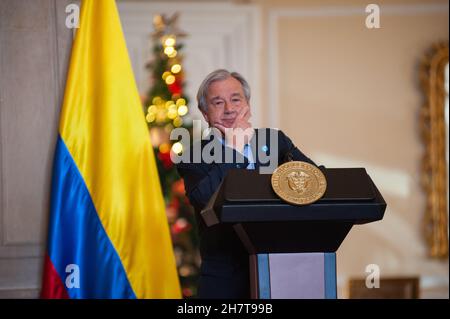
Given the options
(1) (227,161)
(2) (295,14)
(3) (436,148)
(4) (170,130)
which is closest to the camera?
(1) (227,161)

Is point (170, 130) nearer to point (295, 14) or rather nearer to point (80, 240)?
point (295, 14)

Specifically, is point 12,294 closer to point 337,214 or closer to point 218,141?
point 218,141

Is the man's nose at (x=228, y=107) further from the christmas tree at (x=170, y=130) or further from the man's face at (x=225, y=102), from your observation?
the christmas tree at (x=170, y=130)

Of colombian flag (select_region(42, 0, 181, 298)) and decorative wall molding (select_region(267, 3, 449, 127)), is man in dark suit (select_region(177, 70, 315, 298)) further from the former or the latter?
decorative wall molding (select_region(267, 3, 449, 127))

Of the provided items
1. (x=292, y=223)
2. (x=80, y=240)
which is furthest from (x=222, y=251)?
(x=80, y=240)

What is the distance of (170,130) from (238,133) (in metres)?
3.06

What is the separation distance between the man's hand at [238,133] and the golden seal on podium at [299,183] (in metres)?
0.44

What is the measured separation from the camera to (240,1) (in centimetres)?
635

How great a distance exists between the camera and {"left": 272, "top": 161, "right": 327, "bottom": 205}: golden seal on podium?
2.09 metres

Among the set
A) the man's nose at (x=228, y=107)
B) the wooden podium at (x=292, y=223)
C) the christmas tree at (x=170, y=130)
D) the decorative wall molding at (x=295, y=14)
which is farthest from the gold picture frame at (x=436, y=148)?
the wooden podium at (x=292, y=223)

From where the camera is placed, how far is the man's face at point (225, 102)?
2.66m

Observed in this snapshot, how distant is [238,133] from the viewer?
2.59 m
